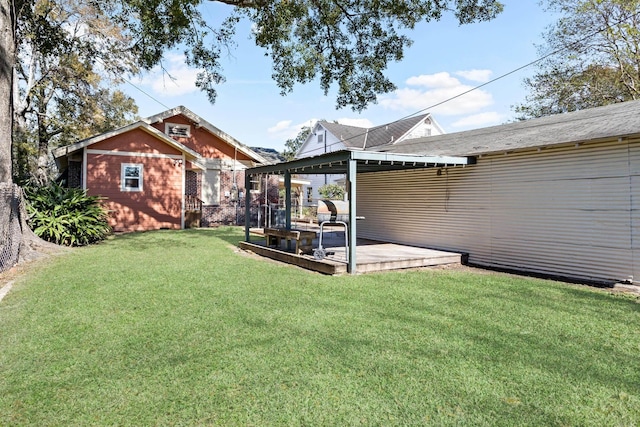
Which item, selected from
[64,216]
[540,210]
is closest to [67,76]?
[64,216]

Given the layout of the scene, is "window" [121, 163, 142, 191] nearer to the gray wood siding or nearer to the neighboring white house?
the gray wood siding

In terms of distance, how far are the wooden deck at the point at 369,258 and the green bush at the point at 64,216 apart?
4.91 meters

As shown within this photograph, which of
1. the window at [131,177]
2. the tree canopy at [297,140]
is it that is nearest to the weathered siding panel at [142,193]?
the window at [131,177]

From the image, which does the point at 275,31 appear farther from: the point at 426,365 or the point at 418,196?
the point at 426,365

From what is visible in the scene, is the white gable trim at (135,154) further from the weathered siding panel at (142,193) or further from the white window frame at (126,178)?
the white window frame at (126,178)

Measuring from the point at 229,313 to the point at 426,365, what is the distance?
7.86 ft

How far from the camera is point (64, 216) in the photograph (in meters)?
10.3

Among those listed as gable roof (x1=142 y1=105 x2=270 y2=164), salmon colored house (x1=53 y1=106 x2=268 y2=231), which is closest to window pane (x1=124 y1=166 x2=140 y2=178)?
salmon colored house (x1=53 y1=106 x2=268 y2=231)

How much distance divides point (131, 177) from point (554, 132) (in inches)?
560

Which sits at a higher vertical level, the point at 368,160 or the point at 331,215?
the point at 368,160

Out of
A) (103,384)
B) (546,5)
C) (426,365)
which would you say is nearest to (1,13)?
(103,384)

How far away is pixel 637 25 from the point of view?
1659 centimetres

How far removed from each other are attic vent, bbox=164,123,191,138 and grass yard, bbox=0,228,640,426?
12628 millimetres

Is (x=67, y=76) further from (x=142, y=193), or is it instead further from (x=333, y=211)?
(x=333, y=211)
